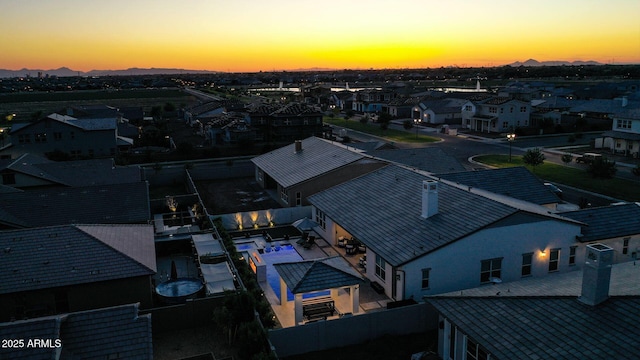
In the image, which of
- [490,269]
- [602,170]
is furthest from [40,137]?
[602,170]

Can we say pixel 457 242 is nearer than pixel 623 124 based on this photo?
Yes

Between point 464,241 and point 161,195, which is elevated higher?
point 464,241

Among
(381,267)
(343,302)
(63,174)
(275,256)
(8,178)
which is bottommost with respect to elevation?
(275,256)

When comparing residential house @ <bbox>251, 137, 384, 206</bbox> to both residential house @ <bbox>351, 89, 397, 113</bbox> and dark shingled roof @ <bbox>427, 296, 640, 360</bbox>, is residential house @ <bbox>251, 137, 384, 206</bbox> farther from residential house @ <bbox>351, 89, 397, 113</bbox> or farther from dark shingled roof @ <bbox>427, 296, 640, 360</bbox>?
residential house @ <bbox>351, 89, 397, 113</bbox>

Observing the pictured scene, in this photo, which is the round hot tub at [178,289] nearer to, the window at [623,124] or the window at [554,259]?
A: the window at [554,259]

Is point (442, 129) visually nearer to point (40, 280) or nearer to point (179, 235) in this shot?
point (179, 235)

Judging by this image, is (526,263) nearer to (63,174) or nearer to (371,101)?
(63,174)

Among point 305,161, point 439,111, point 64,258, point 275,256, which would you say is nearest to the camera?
point 64,258

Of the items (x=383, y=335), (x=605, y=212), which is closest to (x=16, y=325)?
(x=383, y=335)
